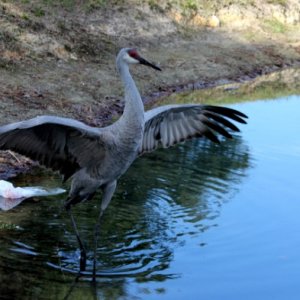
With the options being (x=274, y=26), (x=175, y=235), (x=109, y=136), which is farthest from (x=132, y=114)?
(x=274, y=26)

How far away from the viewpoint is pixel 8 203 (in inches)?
331

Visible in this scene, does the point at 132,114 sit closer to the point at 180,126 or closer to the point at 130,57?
the point at 130,57

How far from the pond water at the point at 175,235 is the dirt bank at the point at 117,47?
2.09m

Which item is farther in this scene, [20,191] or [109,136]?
[20,191]

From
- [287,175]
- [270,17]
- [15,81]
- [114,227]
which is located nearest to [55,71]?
[15,81]

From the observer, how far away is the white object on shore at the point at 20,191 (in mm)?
8469

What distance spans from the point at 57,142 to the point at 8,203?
1926 mm

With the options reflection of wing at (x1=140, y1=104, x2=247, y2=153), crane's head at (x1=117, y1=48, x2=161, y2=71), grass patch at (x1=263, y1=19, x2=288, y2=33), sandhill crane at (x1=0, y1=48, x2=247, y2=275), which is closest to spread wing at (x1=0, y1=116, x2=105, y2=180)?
Result: sandhill crane at (x1=0, y1=48, x2=247, y2=275)

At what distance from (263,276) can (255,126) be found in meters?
6.93

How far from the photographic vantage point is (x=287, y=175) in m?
10.3

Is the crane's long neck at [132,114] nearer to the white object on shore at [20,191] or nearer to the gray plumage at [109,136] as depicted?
the gray plumage at [109,136]

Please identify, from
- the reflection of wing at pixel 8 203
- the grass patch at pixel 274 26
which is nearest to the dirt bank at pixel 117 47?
the grass patch at pixel 274 26

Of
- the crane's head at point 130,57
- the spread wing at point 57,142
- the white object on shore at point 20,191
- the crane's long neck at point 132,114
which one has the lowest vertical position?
the white object on shore at point 20,191

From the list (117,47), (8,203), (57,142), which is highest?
Answer: (57,142)
